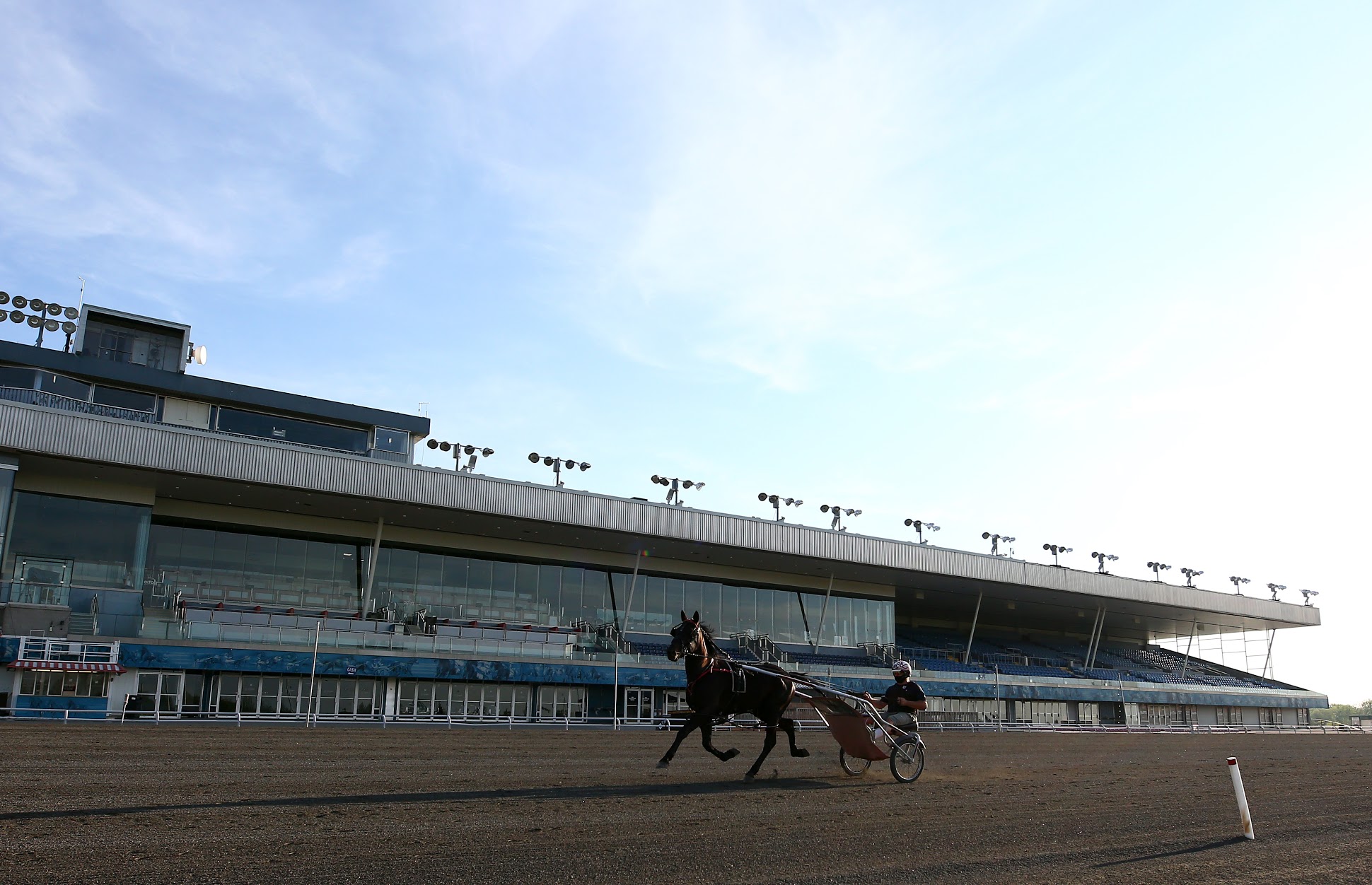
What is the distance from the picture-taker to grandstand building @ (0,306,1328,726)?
112ft

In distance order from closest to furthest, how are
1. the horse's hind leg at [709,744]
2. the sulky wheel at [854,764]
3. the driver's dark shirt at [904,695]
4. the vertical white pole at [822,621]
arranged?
the horse's hind leg at [709,744]
the driver's dark shirt at [904,695]
the sulky wheel at [854,764]
the vertical white pole at [822,621]

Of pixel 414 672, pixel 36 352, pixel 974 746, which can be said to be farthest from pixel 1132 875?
pixel 36 352

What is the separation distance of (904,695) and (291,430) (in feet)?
114

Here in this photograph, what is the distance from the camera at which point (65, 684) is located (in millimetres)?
31844

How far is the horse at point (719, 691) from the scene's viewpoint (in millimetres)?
12555

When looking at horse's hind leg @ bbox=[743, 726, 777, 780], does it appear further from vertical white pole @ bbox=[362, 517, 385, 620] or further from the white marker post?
vertical white pole @ bbox=[362, 517, 385, 620]

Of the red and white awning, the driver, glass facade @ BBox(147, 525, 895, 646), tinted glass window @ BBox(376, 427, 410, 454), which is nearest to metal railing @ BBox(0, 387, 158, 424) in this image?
glass facade @ BBox(147, 525, 895, 646)

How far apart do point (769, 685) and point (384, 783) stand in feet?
15.8

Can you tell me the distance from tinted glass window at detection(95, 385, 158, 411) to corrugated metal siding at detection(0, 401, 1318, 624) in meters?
5.88

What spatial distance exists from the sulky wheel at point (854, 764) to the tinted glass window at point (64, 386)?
34.7 m

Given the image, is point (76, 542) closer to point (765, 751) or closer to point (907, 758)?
point (765, 751)

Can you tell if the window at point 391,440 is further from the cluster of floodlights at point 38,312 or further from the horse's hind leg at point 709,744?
the horse's hind leg at point 709,744

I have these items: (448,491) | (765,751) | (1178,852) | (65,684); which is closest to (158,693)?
(65,684)

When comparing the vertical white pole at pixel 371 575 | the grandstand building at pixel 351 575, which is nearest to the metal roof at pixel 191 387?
the grandstand building at pixel 351 575
